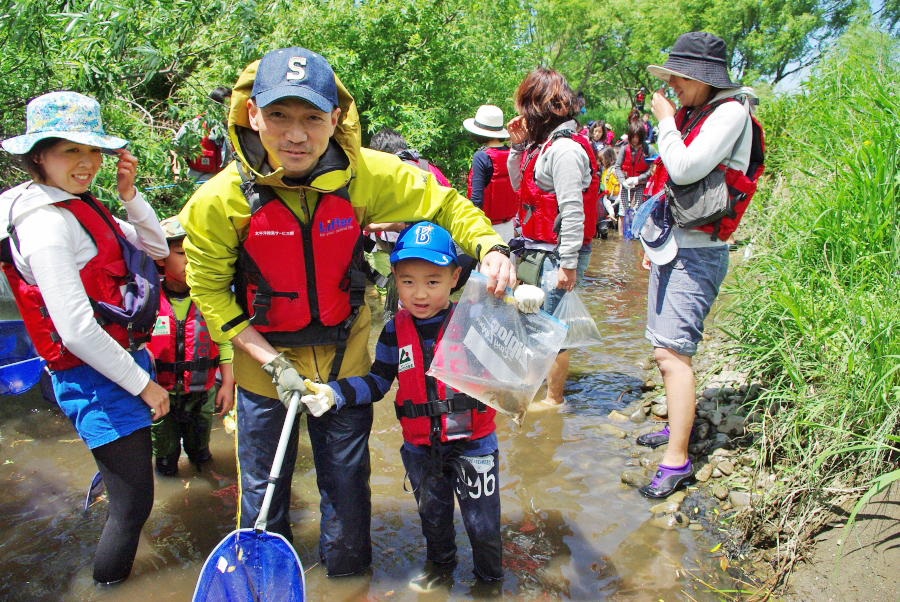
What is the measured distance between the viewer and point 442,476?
2.62 metres

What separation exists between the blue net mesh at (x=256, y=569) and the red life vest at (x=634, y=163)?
32.4 ft

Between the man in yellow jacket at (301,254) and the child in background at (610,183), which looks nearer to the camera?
the man in yellow jacket at (301,254)

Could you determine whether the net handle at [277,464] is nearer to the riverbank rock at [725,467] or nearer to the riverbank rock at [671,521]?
the riverbank rock at [671,521]

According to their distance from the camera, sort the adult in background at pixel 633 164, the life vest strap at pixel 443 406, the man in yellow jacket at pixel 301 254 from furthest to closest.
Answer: the adult in background at pixel 633 164 → the life vest strap at pixel 443 406 → the man in yellow jacket at pixel 301 254

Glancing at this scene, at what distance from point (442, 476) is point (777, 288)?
242cm

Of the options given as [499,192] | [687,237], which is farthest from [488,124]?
[687,237]

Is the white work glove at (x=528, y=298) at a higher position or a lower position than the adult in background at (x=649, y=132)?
lower

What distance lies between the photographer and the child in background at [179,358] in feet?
11.2

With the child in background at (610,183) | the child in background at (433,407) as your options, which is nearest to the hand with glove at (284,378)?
the child in background at (433,407)

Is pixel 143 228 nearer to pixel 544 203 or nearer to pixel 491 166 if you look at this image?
pixel 544 203

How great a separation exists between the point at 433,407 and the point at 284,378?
2.08 feet

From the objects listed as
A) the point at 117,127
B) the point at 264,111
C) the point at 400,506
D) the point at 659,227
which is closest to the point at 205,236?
the point at 264,111

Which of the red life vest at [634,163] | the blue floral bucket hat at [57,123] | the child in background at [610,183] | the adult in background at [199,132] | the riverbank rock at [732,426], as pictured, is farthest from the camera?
the child in background at [610,183]

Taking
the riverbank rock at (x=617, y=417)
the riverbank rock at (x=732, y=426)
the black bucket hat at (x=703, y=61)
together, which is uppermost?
the black bucket hat at (x=703, y=61)
